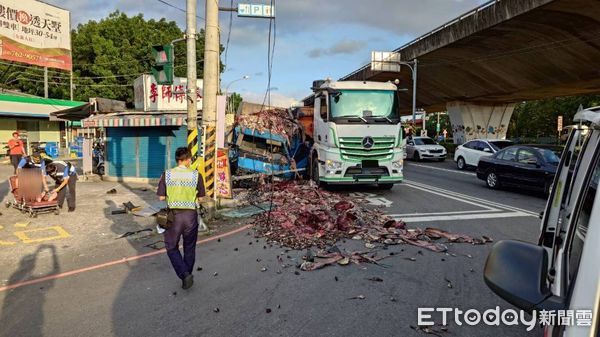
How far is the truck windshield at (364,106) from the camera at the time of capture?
11602mm

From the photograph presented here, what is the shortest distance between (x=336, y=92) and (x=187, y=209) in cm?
744

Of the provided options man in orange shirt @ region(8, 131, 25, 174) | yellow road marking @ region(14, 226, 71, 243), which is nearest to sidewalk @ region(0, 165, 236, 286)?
yellow road marking @ region(14, 226, 71, 243)

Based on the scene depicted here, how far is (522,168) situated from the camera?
12.3m

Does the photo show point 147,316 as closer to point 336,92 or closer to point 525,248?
point 525,248

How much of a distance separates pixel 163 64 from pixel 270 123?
20.7ft

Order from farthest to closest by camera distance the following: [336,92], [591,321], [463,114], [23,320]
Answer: [463,114], [336,92], [23,320], [591,321]

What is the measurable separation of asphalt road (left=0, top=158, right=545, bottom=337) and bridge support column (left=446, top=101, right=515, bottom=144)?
32053 mm

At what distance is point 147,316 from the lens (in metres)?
4.32

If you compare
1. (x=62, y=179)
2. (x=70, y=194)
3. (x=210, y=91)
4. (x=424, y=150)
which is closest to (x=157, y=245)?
(x=210, y=91)

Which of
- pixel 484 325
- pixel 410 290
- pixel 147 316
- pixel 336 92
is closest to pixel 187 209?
pixel 147 316

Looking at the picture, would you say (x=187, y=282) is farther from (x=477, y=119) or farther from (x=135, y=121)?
(x=477, y=119)

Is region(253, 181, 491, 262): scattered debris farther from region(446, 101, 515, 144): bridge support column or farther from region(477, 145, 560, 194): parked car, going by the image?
region(446, 101, 515, 144): bridge support column

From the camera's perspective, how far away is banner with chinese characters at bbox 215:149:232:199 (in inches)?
414

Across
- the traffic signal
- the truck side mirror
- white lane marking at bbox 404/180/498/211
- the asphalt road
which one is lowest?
the asphalt road
